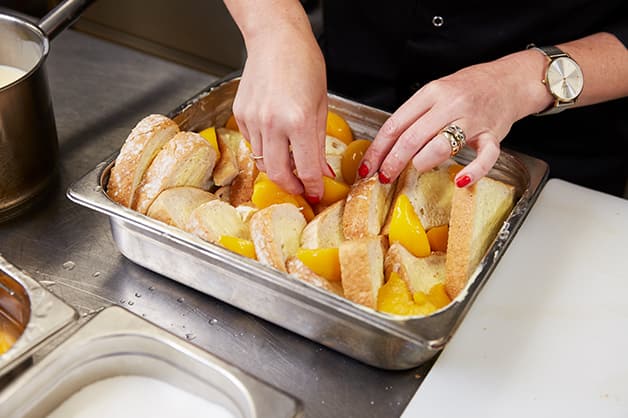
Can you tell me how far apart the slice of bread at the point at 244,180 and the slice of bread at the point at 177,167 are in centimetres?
6

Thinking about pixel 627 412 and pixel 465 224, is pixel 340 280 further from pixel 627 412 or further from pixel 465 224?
pixel 627 412

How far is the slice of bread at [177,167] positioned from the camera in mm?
1202

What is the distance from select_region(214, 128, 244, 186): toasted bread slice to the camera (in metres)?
1.28

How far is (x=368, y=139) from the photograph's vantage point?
4.67ft

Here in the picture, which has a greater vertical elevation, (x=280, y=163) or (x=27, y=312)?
(x=280, y=163)

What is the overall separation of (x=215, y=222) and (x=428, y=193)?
35cm

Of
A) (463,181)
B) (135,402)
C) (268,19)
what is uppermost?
(268,19)

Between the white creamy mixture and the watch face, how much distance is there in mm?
741

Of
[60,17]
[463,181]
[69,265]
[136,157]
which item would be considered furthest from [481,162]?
[60,17]

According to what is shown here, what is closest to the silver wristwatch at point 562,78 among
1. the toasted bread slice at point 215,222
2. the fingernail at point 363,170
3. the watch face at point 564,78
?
the watch face at point 564,78

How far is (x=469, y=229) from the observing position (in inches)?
43.4

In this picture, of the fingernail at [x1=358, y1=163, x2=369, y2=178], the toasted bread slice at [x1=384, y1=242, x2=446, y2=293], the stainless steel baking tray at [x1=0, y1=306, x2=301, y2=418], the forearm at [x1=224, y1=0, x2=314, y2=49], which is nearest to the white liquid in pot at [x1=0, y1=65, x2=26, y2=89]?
the forearm at [x1=224, y1=0, x2=314, y2=49]

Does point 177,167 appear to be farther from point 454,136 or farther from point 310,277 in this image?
point 454,136

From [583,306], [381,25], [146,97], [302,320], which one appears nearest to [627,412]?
[583,306]
